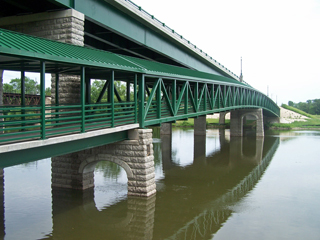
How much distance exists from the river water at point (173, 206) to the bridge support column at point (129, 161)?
22.6 inches

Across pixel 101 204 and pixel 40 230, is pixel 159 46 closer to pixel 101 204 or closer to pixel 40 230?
pixel 101 204

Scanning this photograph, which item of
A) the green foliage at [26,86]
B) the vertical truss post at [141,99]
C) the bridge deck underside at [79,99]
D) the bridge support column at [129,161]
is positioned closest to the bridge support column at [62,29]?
the bridge deck underside at [79,99]

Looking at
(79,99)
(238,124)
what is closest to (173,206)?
(79,99)

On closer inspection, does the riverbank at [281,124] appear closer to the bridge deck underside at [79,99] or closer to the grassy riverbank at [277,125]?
the grassy riverbank at [277,125]

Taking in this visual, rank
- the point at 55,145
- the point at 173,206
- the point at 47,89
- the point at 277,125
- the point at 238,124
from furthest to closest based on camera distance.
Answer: the point at 47,89 < the point at 277,125 < the point at 238,124 < the point at 173,206 < the point at 55,145

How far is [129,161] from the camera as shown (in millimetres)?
15477

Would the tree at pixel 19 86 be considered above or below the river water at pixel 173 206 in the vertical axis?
above

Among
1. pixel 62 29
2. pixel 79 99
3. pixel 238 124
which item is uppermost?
pixel 62 29

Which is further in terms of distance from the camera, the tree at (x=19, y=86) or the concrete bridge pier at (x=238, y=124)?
the tree at (x=19, y=86)

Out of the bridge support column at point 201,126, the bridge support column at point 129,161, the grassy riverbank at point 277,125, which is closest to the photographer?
the bridge support column at point 129,161

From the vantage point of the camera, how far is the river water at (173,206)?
11594mm

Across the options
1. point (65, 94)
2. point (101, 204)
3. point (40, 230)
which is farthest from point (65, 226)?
point (65, 94)

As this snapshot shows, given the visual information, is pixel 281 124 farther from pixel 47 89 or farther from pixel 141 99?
pixel 141 99

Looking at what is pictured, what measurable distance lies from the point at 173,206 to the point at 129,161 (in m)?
2.91
